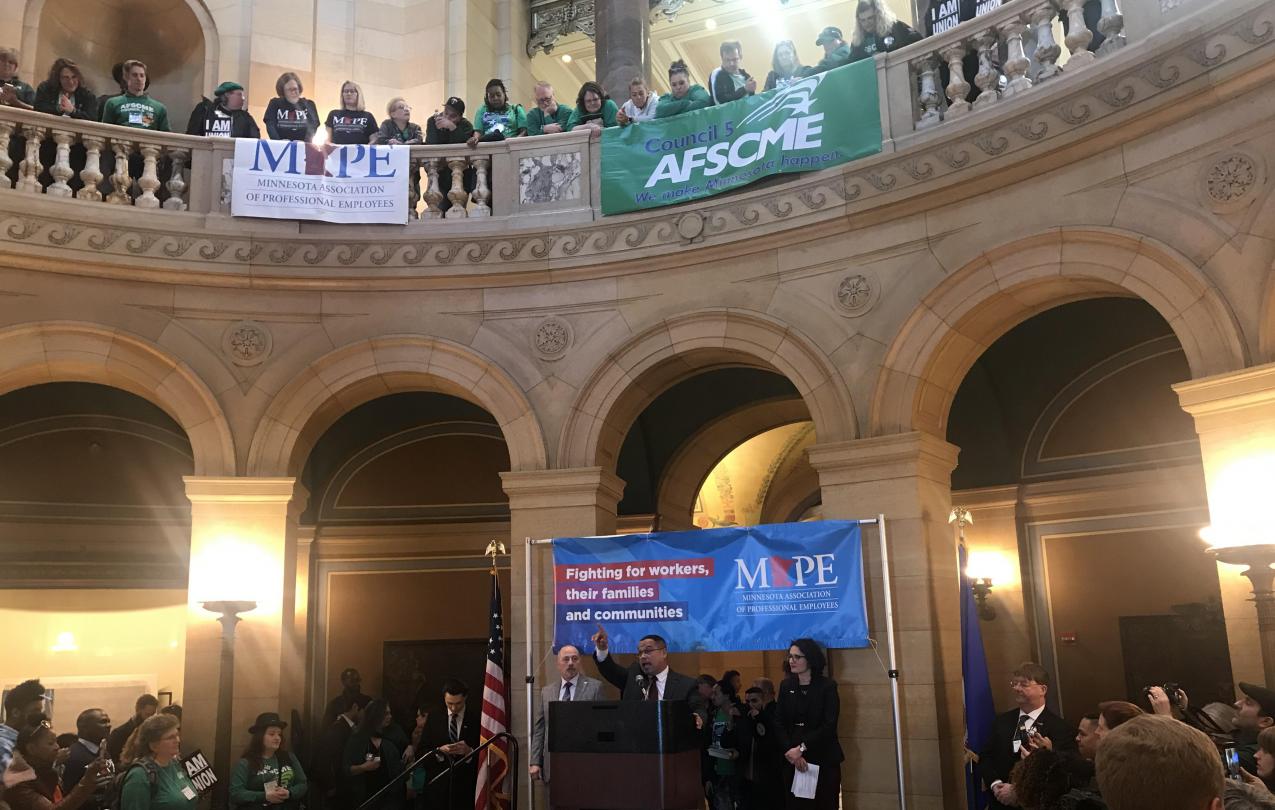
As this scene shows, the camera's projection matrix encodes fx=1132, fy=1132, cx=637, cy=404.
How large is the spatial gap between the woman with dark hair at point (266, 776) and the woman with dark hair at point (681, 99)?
20.2 ft

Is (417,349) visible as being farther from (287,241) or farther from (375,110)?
(375,110)

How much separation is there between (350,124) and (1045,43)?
6.32 meters

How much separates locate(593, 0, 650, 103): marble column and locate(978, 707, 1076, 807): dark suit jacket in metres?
8.60

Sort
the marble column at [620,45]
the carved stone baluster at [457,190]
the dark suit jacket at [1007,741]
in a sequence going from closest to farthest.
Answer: the dark suit jacket at [1007,741], the carved stone baluster at [457,190], the marble column at [620,45]

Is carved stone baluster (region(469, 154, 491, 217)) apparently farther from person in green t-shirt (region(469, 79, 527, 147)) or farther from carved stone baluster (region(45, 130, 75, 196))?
carved stone baluster (region(45, 130, 75, 196))

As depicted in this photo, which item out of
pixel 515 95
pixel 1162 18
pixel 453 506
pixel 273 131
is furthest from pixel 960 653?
pixel 515 95

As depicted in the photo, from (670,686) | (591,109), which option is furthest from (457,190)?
(670,686)

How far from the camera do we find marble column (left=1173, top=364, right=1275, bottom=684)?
6855 mm

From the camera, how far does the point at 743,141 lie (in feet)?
32.1

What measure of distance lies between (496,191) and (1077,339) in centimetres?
593

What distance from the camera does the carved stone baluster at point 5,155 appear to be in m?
Answer: 9.68

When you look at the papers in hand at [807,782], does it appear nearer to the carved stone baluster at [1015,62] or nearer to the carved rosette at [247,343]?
the carved stone baluster at [1015,62]

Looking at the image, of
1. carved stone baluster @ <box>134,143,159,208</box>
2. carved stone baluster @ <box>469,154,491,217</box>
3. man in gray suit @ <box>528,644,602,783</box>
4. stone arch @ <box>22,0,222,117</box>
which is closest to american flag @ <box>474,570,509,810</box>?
man in gray suit @ <box>528,644,602,783</box>

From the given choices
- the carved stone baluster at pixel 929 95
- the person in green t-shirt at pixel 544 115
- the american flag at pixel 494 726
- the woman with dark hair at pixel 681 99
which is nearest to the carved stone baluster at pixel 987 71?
the carved stone baluster at pixel 929 95
